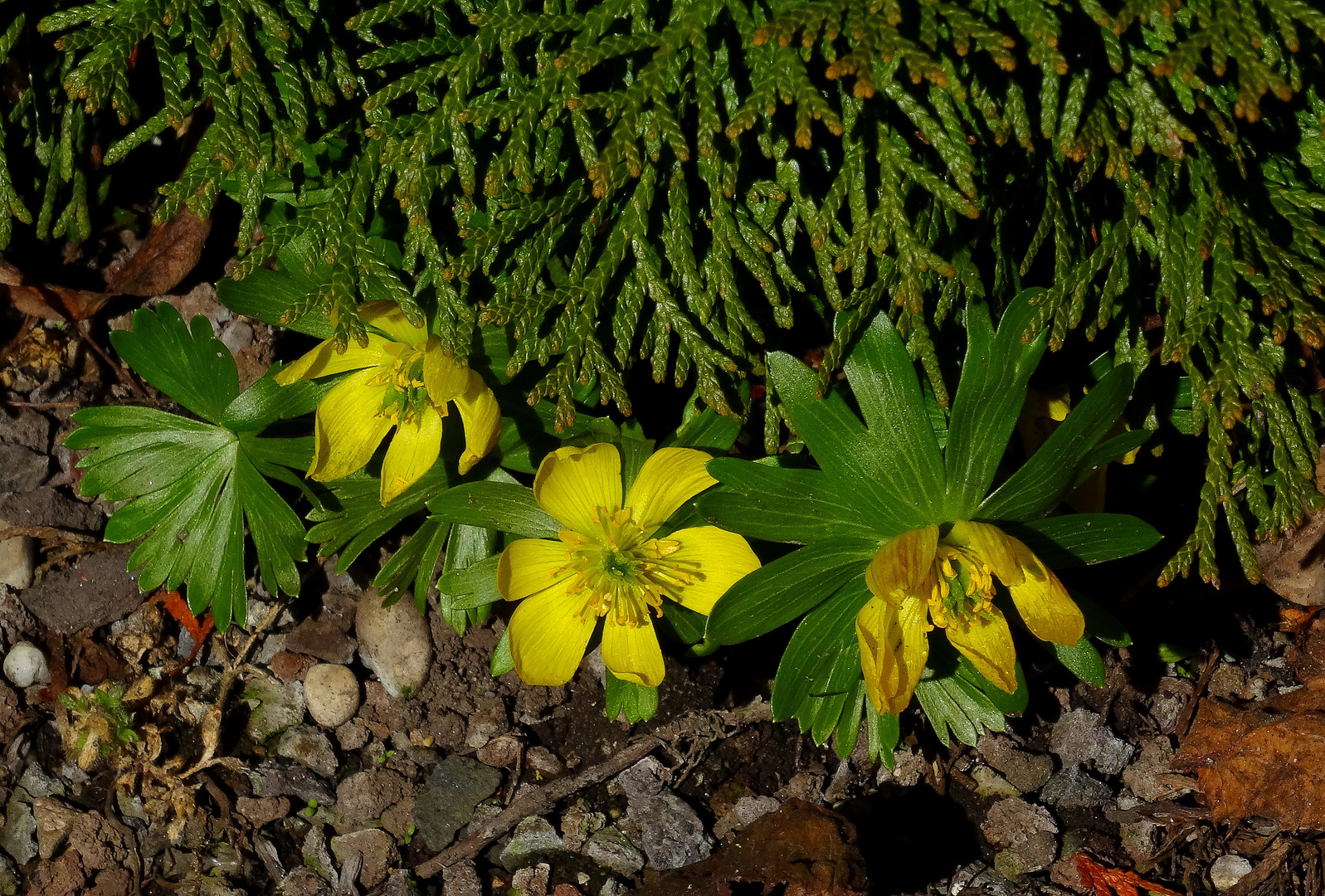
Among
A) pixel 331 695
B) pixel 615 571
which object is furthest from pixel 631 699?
pixel 331 695

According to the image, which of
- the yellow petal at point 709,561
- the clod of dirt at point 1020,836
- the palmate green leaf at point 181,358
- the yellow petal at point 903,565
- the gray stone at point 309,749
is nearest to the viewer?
the yellow petal at point 903,565

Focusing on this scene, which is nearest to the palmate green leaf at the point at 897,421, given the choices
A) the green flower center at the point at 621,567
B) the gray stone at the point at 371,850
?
the green flower center at the point at 621,567

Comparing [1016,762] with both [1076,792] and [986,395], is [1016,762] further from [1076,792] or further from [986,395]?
[986,395]

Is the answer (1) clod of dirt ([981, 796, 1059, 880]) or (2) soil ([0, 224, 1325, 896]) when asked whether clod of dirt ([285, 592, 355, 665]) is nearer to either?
(2) soil ([0, 224, 1325, 896])

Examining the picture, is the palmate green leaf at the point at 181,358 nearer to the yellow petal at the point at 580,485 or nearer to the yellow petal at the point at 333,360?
the yellow petal at the point at 333,360

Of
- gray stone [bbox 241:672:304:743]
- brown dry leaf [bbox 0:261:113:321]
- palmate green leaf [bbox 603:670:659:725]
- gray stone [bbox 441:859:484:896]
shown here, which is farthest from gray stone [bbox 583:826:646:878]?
brown dry leaf [bbox 0:261:113:321]
